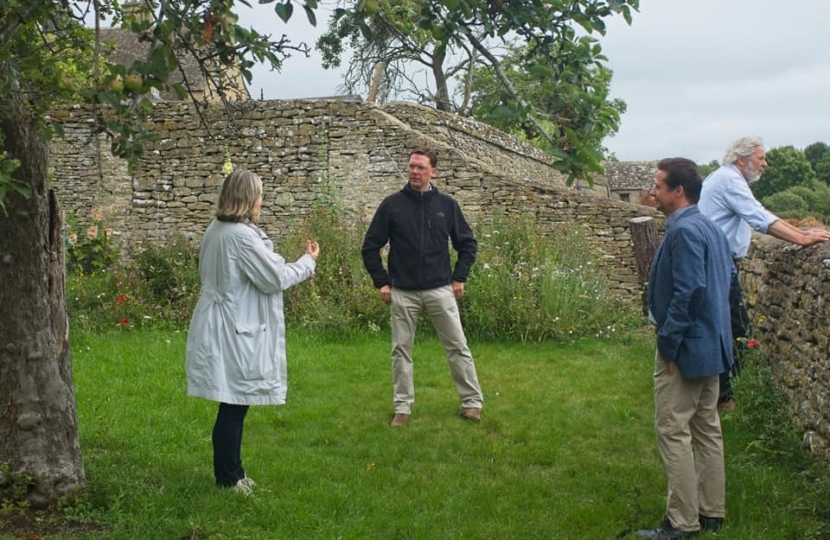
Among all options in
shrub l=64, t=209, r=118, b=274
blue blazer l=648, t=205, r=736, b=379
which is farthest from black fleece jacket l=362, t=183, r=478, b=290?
shrub l=64, t=209, r=118, b=274

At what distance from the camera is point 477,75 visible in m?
28.2

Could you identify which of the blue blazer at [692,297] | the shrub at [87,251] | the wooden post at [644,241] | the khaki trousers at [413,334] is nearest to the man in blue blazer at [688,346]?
the blue blazer at [692,297]

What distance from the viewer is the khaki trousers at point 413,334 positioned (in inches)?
258

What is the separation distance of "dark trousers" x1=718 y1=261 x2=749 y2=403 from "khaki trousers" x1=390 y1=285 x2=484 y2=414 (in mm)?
1944

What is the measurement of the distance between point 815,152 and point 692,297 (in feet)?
212

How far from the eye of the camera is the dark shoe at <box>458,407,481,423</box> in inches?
261

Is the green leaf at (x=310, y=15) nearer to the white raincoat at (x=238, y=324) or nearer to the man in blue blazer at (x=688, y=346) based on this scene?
the white raincoat at (x=238, y=324)

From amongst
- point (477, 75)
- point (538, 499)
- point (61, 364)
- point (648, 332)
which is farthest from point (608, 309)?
point (477, 75)

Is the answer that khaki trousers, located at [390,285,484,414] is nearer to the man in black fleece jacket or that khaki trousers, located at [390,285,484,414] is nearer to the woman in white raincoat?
→ the man in black fleece jacket

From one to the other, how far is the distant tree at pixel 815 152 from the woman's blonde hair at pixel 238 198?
6326 cm

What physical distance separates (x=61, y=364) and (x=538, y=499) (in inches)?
113

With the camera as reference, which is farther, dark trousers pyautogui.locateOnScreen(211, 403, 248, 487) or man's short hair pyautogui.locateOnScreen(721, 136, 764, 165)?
man's short hair pyautogui.locateOnScreen(721, 136, 764, 165)

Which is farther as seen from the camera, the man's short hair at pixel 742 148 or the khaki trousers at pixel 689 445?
the man's short hair at pixel 742 148

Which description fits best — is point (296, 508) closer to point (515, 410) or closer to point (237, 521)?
point (237, 521)
